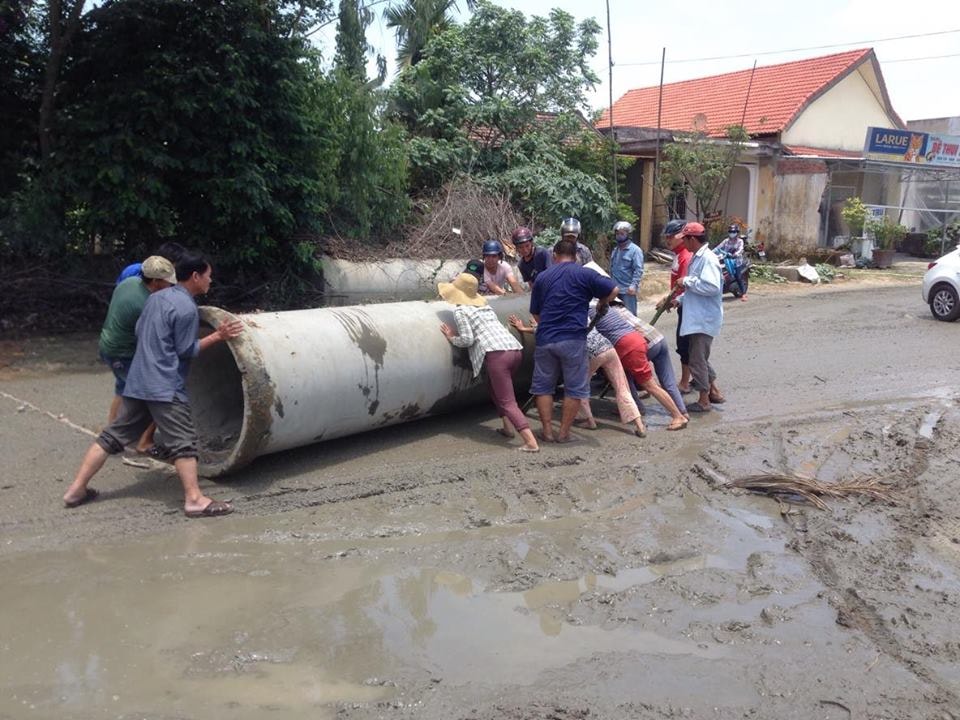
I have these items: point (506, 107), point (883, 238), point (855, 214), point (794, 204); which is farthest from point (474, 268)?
point (883, 238)

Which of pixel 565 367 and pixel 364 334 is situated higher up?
pixel 364 334

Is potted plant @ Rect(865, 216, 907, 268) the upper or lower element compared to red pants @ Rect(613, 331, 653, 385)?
lower

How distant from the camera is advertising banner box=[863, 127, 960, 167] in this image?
2378cm

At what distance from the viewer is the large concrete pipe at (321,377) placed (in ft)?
18.9

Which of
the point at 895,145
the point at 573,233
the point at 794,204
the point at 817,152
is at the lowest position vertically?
the point at 794,204

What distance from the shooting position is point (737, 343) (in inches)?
459

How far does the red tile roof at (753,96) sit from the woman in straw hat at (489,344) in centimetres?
1663

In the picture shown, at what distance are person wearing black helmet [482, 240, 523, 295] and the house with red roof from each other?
1227cm

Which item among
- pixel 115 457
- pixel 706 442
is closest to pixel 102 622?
pixel 115 457

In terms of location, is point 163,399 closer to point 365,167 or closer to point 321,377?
point 321,377

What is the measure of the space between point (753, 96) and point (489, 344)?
22.5m

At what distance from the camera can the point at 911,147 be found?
24.5 metres

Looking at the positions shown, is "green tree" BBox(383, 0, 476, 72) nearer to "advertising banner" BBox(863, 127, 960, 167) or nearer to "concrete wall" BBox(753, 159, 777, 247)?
"concrete wall" BBox(753, 159, 777, 247)

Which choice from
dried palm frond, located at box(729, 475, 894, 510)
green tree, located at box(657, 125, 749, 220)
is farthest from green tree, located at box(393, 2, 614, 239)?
dried palm frond, located at box(729, 475, 894, 510)
